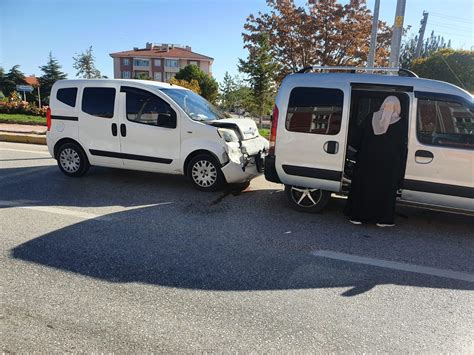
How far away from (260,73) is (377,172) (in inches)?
775

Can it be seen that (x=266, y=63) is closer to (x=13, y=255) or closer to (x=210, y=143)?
(x=210, y=143)

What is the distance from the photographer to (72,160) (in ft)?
23.4

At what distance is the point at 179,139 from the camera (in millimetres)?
6289

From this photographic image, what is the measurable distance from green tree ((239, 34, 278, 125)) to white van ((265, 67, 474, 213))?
16936mm

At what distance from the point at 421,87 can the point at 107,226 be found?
14.4ft

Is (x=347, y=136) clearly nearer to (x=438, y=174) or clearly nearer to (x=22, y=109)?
(x=438, y=174)

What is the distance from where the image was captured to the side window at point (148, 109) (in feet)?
20.8

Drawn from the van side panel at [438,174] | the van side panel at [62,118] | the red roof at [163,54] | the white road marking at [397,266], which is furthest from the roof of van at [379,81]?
the red roof at [163,54]

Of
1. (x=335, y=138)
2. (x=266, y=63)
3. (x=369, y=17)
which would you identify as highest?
(x=369, y=17)

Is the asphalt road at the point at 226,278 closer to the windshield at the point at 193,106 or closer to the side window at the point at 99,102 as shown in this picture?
the windshield at the point at 193,106

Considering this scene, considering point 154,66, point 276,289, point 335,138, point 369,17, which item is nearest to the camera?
point 276,289

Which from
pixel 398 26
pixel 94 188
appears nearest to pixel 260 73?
pixel 398 26

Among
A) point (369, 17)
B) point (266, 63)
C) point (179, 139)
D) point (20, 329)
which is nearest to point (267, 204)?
point (179, 139)

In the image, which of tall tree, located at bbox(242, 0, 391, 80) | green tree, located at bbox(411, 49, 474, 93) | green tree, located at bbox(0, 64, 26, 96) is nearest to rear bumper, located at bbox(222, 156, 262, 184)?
green tree, located at bbox(411, 49, 474, 93)
